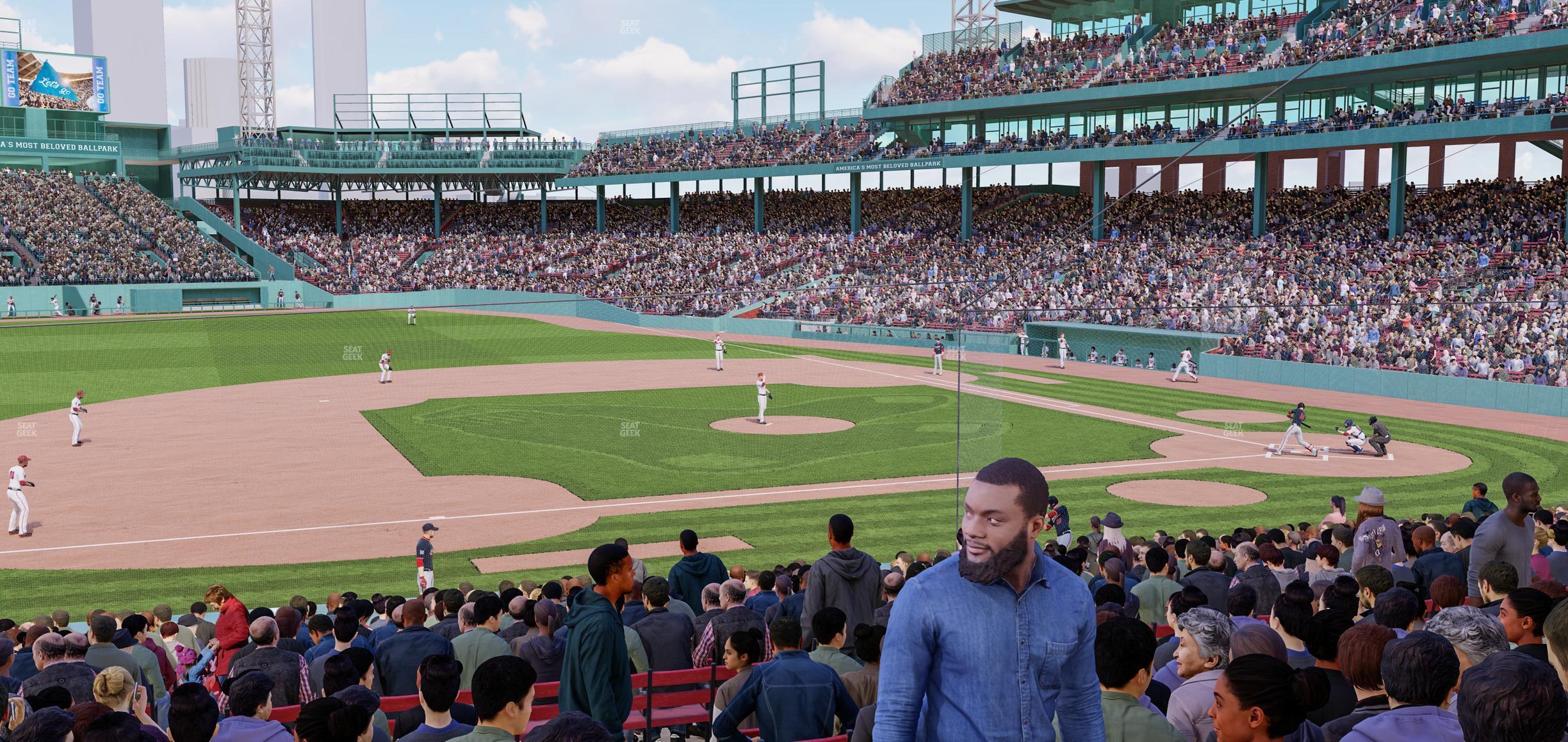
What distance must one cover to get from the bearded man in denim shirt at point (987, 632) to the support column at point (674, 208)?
254 ft

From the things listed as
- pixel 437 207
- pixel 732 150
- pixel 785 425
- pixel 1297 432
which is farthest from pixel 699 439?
pixel 437 207

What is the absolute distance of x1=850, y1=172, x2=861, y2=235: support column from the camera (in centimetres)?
6956

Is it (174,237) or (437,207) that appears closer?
(174,237)

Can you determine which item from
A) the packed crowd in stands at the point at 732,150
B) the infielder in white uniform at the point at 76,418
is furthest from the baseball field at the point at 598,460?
the packed crowd in stands at the point at 732,150

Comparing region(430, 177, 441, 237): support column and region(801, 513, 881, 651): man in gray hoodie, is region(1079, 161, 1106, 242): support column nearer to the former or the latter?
region(801, 513, 881, 651): man in gray hoodie

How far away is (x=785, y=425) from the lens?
30.8 metres

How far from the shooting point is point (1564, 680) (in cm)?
507

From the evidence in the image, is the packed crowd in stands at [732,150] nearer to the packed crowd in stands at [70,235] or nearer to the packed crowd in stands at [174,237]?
the packed crowd in stands at [174,237]

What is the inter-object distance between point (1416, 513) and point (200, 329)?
49.8m

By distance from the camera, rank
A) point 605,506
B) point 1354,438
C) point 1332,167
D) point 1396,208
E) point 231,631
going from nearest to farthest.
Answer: point 231,631
point 605,506
point 1354,438
point 1396,208
point 1332,167

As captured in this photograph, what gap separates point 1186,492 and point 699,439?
11.5 m

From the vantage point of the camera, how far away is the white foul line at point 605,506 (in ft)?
Result: 62.1

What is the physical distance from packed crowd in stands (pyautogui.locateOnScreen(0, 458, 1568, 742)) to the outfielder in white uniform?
26.1 metres

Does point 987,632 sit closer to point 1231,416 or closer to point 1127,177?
point 1231,416
